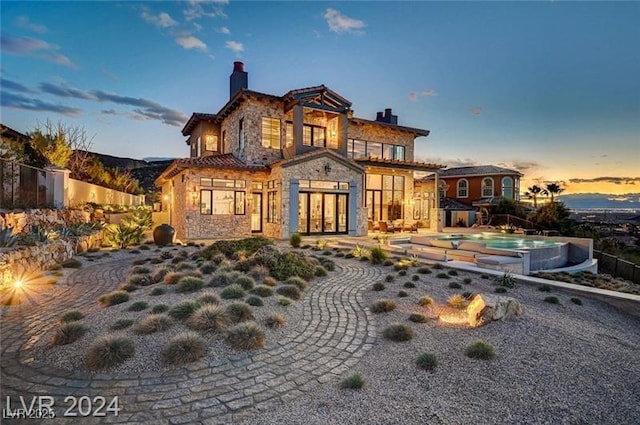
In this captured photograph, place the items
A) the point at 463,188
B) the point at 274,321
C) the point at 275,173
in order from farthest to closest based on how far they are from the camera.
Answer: the point at 463,188, the point at 275,173, the point at 274,321

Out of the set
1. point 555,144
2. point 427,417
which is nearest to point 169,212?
point 427,417

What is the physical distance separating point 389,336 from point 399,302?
1.72 meters

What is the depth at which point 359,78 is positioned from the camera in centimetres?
1911

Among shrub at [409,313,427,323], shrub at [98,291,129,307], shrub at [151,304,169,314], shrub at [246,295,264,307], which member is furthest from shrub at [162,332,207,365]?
shrub at [409,313,427,323]

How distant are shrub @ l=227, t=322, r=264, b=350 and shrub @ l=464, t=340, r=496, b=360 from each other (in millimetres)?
2775

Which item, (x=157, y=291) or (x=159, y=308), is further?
(x=157, y=291)

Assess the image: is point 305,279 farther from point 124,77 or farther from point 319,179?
point 124,77

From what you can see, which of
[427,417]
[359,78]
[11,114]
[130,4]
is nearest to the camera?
[427,417]

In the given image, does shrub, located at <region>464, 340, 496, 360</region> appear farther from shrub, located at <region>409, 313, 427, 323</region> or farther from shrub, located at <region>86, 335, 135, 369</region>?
shrub, located at <region>86, 335, 135, 369</region>

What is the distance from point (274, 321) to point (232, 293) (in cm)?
148

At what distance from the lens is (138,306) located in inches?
211

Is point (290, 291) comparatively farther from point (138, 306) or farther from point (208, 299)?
point (138, 306)

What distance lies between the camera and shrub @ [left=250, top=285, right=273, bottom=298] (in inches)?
246

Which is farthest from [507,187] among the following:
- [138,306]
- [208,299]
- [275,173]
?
[138,306]
